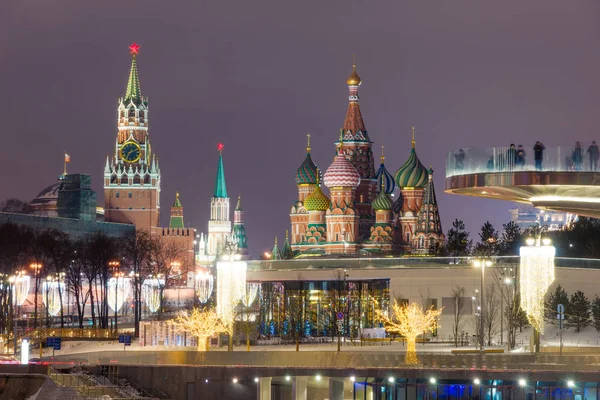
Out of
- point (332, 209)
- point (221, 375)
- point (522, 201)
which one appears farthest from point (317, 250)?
point (522, 201)

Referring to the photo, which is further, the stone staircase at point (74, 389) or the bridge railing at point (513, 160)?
the stone staircase at point (74, 389)

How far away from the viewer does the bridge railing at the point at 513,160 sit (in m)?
44.4

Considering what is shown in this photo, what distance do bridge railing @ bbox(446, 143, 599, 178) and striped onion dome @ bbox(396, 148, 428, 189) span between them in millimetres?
Answer: 111461

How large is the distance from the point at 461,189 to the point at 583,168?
12.9ft

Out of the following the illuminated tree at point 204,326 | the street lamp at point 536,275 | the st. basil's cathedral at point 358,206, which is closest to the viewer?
the street lamp at point 536,275

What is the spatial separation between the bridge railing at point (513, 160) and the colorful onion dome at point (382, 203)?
109190 mm

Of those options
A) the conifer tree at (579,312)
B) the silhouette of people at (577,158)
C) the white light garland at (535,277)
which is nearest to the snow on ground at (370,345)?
the conifer tree at (579,312)

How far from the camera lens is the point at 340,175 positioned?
15538 cm

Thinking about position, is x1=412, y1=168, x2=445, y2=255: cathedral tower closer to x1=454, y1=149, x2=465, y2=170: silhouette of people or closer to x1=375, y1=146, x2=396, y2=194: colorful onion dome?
x1=375, y1=146, x2=396, y2=194: colorful onion dome

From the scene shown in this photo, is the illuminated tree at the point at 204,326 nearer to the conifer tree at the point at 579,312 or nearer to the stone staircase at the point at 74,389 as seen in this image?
the stone staircase at the point at 74,389

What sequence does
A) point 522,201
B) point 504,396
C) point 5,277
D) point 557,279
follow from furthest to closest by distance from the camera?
point 5,277
point 557,279
point 504,396
point 522,201

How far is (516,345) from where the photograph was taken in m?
78.4

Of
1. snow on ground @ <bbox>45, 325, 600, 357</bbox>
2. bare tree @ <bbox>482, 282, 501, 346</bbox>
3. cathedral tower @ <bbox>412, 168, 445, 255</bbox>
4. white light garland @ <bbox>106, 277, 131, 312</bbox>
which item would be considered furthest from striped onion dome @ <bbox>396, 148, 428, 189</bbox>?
snow on ground @ <bbox>45, 325, 600, 357</bbox>

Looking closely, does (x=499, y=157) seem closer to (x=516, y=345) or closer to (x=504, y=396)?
(x=504, y=396)
